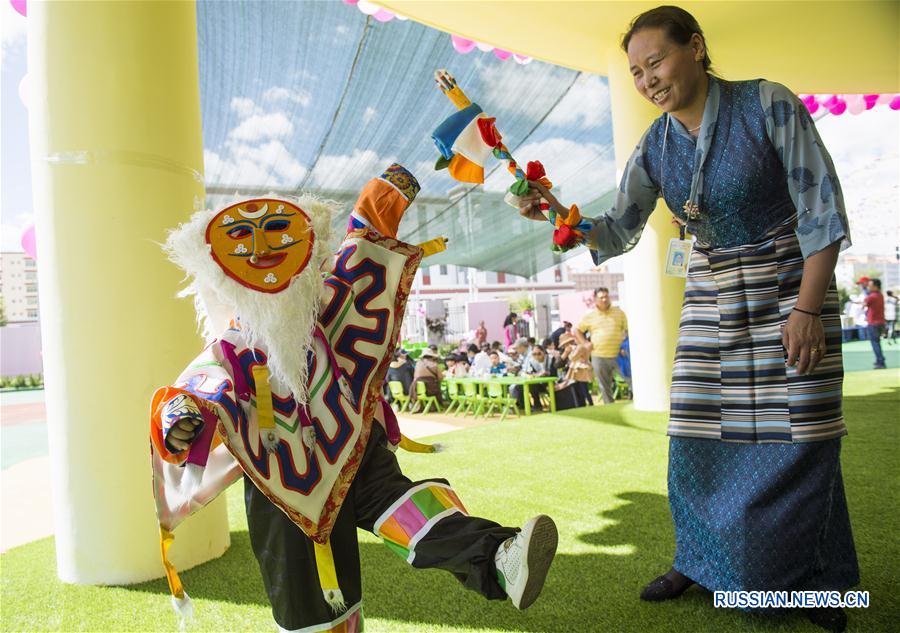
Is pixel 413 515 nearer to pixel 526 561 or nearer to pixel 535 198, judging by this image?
pixel 526 561

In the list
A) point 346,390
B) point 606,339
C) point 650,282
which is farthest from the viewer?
point 606,339

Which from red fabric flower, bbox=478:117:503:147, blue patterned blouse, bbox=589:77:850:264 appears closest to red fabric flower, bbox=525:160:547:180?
red fabric flower, bbox=478:117:503:147

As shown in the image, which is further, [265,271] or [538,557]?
[265,271]

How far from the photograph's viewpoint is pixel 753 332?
1723mm

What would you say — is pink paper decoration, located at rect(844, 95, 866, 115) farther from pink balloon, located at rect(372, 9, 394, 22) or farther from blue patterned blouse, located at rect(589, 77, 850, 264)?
blue patterned blouse, located at rect(589, 77, 850, 264)

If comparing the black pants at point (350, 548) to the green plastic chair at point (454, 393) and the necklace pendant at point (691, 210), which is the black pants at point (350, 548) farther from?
the green plastic chair at point (454, 393)

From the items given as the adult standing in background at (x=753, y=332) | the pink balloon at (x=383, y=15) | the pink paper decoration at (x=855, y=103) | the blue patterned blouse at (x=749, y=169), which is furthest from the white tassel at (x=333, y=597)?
the pink paper decoration at (x=855, y=103)

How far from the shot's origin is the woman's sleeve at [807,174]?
5.02 ft

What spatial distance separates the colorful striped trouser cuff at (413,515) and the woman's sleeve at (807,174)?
3.40 feet

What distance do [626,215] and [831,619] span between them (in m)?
1.20

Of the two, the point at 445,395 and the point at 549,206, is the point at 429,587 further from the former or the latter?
the point at 445,395

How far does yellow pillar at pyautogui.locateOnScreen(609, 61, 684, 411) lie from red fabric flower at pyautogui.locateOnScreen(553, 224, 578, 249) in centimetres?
380

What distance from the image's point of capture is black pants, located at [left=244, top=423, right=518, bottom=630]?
1.33m

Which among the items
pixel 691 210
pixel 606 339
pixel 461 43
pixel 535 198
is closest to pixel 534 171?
pixel 535 198
